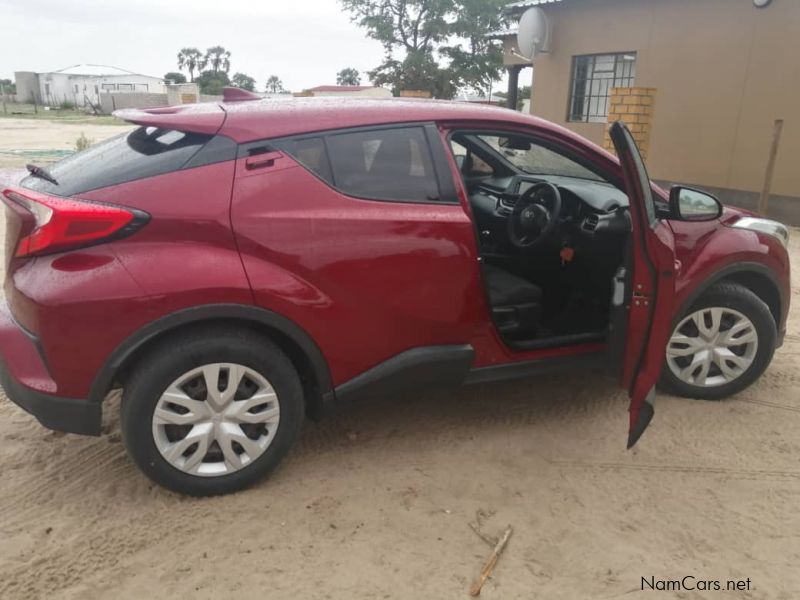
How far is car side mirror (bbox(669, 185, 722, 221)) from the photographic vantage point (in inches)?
125

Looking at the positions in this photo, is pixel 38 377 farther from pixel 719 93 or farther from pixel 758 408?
pixel 719 93

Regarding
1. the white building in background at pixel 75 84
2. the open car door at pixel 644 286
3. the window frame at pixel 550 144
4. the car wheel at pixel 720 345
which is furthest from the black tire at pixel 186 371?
the white building in background at pixel 75 84

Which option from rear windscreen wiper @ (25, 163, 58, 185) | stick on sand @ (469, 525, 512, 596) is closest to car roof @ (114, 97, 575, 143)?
rear windscreen wiper @ (25, 163, 58, 185)

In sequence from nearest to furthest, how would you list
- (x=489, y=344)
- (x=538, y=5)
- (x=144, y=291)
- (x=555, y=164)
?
(x=144, y=291)
(x=489, y=344)
(x=555, y=164)
(x=538, y=5)

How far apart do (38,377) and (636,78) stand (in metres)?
10.7

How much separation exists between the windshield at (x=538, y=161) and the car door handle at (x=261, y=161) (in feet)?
5.15

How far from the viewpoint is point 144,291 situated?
7.88ft

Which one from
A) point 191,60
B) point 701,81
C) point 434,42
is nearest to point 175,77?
point 191,60

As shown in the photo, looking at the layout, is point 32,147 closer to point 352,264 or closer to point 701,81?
point 701,81

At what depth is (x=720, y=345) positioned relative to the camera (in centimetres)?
363

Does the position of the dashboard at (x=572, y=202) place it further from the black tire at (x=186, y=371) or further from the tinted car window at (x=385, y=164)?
the black tire at (x=186, y=371)

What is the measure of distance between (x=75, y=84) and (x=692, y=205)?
7807 centimetres

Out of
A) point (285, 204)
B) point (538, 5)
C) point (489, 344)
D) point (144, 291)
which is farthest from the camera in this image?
point (538, 5)

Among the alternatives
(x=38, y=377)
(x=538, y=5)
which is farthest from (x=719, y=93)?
(x=38, y=377)
